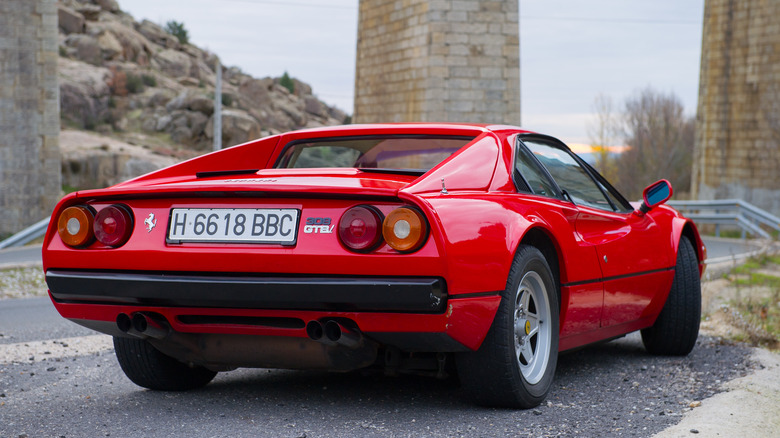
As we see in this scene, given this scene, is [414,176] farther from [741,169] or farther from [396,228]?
[741,169]

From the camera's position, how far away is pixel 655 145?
72125 millimetres

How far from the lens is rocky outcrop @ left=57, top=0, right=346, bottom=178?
49.7 m

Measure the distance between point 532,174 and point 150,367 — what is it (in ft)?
6.36

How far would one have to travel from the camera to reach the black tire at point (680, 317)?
5.42 m

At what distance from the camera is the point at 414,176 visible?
12.6ft

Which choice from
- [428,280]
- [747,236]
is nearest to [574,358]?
[428,280]

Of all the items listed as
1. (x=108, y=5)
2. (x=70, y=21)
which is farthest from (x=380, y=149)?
(x=108, y=5)

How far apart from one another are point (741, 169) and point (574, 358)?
98.0 ft

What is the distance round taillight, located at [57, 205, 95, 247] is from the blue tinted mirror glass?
3.02 meters

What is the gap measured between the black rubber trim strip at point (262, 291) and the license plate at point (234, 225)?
0.46ft

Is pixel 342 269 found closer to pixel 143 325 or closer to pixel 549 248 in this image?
pixel 143 325

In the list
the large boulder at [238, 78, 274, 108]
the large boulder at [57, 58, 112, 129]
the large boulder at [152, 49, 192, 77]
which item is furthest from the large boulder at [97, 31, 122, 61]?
the large boulder at [238, 78, 274, 108]

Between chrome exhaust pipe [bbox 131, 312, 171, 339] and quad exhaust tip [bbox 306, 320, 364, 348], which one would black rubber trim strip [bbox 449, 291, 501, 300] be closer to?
quad exhaust tip [bbox 306, 320, 364, 348]

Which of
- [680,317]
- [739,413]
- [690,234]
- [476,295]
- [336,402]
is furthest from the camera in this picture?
[690,234]
